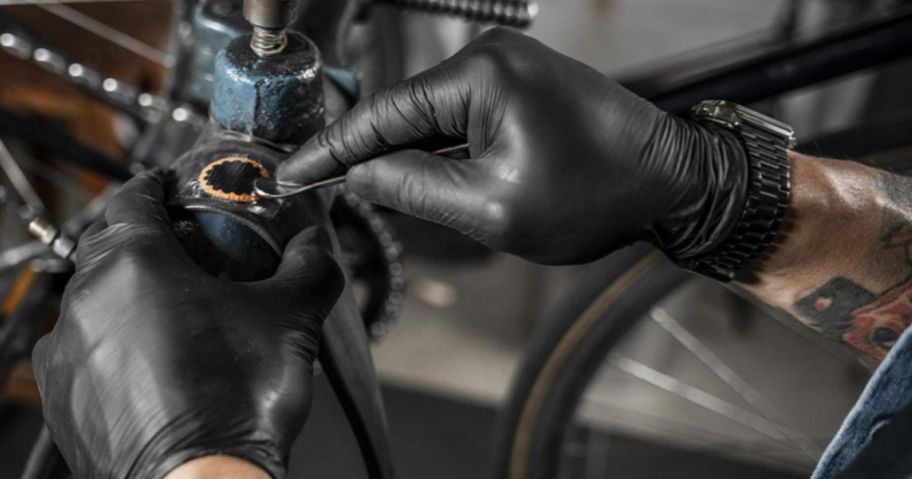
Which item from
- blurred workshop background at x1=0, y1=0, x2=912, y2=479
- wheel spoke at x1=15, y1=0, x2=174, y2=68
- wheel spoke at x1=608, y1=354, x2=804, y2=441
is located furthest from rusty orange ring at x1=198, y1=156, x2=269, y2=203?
wheel spoke at x1=608, y1=354, x2=804, y2=441

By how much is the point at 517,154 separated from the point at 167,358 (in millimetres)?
188

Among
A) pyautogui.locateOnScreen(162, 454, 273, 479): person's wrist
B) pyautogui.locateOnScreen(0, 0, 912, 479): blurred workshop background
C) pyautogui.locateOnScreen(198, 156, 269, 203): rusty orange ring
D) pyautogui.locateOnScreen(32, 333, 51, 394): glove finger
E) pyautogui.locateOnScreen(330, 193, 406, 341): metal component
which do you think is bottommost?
pyautogui.locateOnScreen(0, 0, 912, 479): blurred workshop background

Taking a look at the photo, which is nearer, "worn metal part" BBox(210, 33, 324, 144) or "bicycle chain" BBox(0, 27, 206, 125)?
"worn metal part" BBox(210, 33, 324, 144)

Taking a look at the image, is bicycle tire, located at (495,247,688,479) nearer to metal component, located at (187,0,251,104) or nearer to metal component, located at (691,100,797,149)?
metal component, located at (691,100,797,149)

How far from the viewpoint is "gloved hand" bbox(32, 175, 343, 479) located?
1.42 ft

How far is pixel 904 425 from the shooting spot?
457 mm

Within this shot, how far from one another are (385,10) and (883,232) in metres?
0.81

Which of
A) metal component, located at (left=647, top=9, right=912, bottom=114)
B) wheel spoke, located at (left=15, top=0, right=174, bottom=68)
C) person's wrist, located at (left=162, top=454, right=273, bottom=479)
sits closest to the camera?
person's wrist, located at (left=162, top=454, right=273, bottom=479)

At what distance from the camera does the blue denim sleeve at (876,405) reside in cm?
52

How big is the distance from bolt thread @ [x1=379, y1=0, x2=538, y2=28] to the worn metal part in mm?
282

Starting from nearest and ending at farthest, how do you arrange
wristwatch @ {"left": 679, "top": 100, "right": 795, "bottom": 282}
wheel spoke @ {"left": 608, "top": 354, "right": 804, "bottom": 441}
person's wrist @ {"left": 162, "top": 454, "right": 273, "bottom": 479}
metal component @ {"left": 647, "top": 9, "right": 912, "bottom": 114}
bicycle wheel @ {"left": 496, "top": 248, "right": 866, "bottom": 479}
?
person's wrist @ {"left": 162, "top": 454, "right": 273, "bottom": 479} < wristwatch @ {"left": 679, "top": 100, "right": 795, "bottom": 282} < metal component @ {"left": 647, "top": 9, "right": 912, "bottom": 114} < bicycle wheel @ {"left": 496, "top": 248, "right": 866, "bottom": 479} < wheel spoke @ {"left": 608, "top": 354, "right": 804, "bottom": 441}

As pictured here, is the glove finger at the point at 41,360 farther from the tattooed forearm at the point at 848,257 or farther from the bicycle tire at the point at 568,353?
the bicycle tire at the point at 568,353

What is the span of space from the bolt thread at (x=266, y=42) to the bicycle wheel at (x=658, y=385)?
0.46m

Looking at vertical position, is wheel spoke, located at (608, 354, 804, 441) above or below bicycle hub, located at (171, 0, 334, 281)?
below
